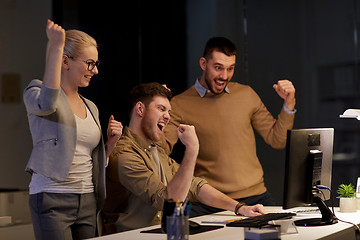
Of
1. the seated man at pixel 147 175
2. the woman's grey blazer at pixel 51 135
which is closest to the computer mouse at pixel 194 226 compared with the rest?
the seated man at pixel 147 175

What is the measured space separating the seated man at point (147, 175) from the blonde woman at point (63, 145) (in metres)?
0.26

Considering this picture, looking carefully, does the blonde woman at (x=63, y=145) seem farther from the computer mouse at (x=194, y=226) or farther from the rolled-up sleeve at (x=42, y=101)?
the computer mouse at (x=194, y=226)

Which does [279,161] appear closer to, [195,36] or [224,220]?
[195,36]

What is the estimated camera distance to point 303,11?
4.71m

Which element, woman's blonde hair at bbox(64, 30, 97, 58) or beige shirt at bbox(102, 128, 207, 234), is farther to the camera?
beige shirt at bbox(102, 128, 207, 234)

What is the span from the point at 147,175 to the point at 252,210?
1.86 ft

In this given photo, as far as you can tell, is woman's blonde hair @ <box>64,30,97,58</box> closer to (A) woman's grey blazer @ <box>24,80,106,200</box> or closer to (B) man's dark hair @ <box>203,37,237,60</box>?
(A) woman's grey blazer @ <box>24,80,106,200</box>

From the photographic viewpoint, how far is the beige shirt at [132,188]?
2740 mm

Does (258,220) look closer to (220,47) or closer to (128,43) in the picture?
(220,47)

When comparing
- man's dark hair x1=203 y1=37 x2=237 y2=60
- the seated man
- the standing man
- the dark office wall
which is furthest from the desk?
the dark office wall

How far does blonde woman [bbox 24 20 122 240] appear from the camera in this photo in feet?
7.47

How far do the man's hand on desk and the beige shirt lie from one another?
16.8 inches

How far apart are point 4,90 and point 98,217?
1238mm

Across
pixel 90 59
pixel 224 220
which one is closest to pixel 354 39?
pixel 224 220
